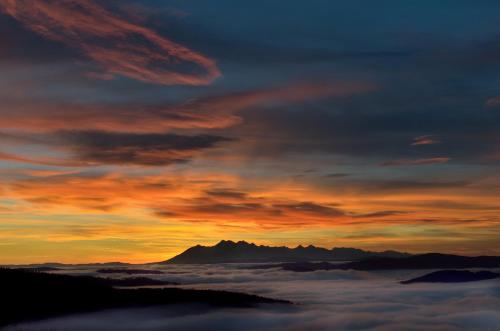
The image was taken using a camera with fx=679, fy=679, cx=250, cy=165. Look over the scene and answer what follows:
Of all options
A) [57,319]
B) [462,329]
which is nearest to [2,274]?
[57,319]

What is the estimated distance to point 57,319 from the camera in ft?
542

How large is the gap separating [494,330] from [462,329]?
40.7ft

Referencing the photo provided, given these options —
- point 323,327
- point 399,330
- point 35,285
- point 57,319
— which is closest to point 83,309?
point 35,285

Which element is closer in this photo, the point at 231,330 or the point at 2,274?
the point at 231,330

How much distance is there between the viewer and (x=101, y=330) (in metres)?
144

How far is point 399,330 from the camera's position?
19462 cm

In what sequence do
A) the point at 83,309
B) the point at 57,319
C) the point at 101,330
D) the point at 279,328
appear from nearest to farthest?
the point at 101,330, the point at 57,319, the point at 279,328, the point at 83,309

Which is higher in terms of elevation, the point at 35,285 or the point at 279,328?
the point at 35,285

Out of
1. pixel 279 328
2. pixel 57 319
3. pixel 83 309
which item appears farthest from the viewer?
pixel 83 309

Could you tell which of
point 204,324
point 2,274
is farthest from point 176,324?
point 2,274

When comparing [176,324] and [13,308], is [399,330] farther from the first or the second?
[13,308]

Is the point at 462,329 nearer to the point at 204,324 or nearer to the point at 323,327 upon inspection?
the point at 323,327

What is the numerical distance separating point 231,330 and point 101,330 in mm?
39653

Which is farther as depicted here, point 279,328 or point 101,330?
point 279,328
